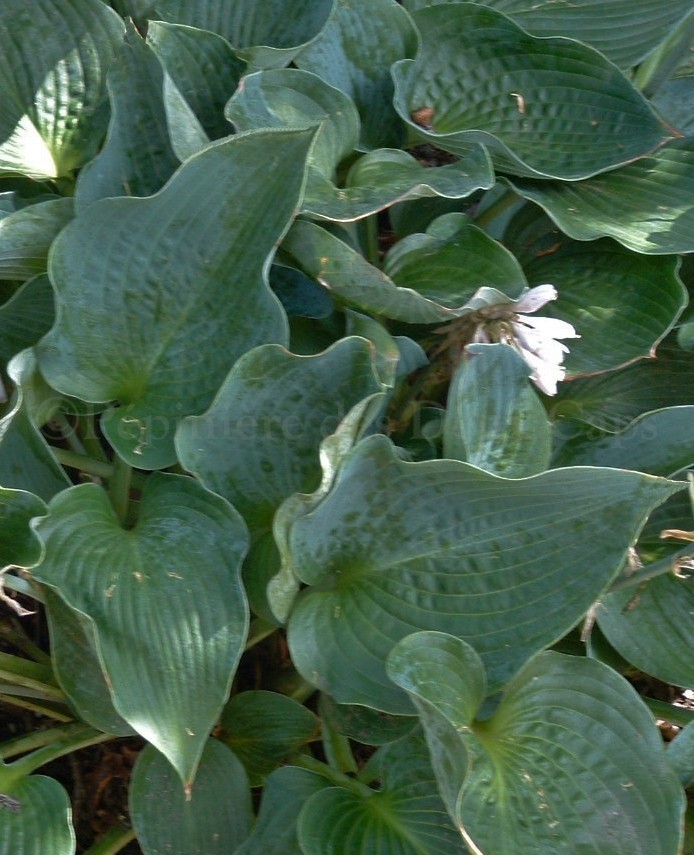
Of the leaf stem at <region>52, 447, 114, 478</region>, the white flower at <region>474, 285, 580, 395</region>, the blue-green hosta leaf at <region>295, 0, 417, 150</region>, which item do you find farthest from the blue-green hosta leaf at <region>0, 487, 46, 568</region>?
the blue-green hosta leaf at <region>295, 0, 417, 150</region>

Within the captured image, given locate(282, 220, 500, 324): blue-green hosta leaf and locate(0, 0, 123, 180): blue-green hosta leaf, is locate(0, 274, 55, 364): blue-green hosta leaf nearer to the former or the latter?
locate(0, 0, 123, 180): blue-green hosta leaf

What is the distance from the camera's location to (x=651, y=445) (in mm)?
1025

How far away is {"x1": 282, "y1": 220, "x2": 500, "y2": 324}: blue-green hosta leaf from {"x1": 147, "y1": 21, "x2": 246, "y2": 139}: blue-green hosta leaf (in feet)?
0.77

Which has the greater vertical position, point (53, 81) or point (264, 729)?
point (53, 81)

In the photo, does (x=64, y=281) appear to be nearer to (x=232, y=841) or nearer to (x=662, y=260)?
(x=232, y=841)

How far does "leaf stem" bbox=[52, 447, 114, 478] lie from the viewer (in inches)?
42.4

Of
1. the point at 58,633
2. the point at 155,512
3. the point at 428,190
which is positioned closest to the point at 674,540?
the point at 428,190

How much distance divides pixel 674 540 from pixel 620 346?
0.85 ft

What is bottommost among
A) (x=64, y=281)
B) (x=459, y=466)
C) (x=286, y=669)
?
(x=286, y=669)

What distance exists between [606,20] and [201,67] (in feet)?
1.98

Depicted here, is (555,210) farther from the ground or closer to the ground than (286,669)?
farther from the ground

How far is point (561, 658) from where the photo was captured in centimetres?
90

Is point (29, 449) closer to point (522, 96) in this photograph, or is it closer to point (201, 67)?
point (201, 67)

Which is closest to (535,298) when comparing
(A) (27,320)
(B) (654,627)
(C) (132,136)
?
(B) (654,627)
